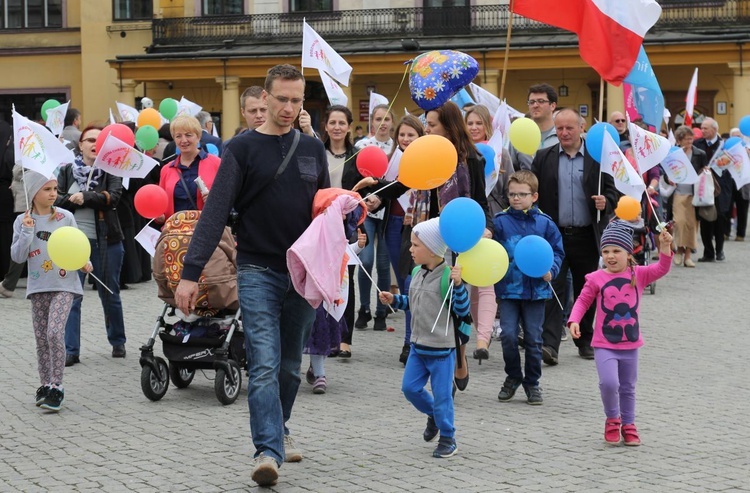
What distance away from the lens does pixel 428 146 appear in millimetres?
7336

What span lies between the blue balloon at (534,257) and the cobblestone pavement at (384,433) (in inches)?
36.6

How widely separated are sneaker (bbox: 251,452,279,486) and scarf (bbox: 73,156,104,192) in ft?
17.3

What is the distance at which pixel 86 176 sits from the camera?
36.1 feet

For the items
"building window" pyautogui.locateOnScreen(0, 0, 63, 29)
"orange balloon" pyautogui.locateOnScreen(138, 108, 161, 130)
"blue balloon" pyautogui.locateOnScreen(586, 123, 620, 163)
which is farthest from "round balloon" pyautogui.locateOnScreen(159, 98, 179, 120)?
"building window" pyautogui.locateOnScreen(0, 0, 63, 29)

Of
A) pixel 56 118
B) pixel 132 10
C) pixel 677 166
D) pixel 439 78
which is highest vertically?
pixel 132 10

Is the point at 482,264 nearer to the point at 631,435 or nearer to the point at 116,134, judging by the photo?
the point at 631,435

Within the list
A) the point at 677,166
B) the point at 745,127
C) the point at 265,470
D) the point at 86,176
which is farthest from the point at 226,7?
the point at 265,470

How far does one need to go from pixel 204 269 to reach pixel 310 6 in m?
31.4

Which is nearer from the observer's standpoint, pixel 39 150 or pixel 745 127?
pixel 39 150

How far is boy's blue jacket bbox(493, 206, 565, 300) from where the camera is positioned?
8797 mm

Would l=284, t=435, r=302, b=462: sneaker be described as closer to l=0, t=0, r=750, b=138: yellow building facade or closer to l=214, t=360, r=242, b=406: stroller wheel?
l=214, t=360, r=242, b=406: stroller wheel

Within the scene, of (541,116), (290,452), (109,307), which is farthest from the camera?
(541,116)

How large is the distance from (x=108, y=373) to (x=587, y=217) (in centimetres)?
408

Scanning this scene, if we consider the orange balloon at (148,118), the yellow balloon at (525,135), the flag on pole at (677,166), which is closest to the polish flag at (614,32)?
the yellow balloon at (525,135)
